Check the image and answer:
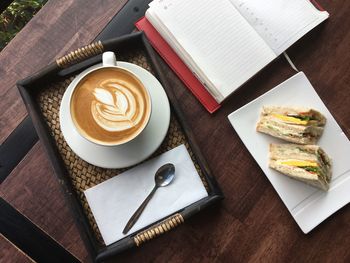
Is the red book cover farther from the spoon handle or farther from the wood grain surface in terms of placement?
the wood grain surface

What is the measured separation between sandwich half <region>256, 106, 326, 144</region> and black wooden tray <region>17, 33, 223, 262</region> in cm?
19

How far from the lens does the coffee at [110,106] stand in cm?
83

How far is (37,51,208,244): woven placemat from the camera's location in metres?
0.92

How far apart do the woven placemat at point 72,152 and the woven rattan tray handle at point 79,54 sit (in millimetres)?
56

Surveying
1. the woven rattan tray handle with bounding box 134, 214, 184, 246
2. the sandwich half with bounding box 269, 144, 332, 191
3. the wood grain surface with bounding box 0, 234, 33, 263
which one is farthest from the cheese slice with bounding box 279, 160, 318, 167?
the wood grain surface with bounding box 0, 234, 33, 263

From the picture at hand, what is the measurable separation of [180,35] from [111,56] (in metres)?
0.21

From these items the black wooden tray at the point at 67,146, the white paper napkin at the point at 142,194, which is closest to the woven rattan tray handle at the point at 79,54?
the black wooden tray at the point at 67,146

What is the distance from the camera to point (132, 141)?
2.89ft

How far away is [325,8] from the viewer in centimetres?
107

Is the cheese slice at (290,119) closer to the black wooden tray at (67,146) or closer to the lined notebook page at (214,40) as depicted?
the lined notebook page at (214,40)

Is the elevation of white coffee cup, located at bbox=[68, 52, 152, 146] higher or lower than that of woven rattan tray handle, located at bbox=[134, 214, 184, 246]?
higher

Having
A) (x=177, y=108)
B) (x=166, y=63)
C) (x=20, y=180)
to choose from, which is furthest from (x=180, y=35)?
(x=20, y=180)

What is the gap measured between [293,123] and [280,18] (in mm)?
274

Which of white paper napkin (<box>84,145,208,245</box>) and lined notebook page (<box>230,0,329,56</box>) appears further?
lined notebook page (<box>230,0,329,56</box>)
